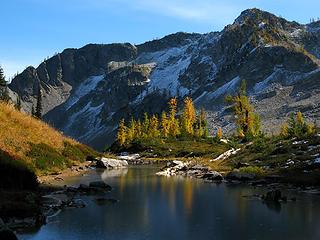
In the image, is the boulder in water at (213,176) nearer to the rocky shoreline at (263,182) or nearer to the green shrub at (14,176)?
the rocky shoreline at (263,182)

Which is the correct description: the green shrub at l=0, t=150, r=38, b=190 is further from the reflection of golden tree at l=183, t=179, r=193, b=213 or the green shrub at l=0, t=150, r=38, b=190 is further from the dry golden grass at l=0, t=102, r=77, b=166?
the reflection of golden tree at l=183, t=179, r=193, b=213

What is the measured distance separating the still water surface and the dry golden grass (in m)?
13.8

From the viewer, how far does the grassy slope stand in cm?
5047

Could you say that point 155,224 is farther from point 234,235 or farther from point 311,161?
point 311,161

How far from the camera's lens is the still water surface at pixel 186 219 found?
26.2 meters

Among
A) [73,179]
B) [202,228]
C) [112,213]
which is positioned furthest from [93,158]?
[202,228]

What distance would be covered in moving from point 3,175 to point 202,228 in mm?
18075

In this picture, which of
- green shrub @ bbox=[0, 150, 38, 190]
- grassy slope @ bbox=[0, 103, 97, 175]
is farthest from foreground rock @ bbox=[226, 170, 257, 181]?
green shrub @ bbox=[0, 150, 38, 190]

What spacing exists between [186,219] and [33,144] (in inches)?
1180

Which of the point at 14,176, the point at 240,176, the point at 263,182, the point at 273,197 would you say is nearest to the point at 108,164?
the point at 240,176

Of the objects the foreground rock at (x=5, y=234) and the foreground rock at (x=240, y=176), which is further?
the foreground rock at (x=240, y=176)

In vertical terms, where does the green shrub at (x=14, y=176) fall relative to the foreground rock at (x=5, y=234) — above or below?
above

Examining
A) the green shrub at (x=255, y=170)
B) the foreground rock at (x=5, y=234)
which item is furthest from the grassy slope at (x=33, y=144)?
the green shrub at (x=255, y=170)

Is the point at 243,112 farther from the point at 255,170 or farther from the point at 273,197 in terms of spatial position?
the point at 273,197
